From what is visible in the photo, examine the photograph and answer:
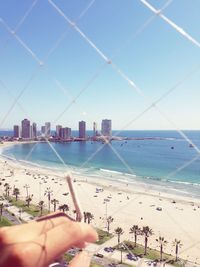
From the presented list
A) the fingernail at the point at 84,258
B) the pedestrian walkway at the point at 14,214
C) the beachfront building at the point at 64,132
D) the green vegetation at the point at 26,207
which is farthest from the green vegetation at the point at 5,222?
the beachfront building at the point at 64,132

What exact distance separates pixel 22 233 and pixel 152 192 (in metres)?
53.7

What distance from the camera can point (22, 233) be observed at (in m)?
2.56

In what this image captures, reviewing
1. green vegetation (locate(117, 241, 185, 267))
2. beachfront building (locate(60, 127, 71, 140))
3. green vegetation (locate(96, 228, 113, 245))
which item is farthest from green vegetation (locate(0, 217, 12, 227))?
beachfront building (locate(60, 127, 71, 140))

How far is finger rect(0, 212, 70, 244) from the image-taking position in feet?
8.24

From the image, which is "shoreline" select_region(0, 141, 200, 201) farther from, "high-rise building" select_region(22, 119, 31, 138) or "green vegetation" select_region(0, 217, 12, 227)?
"high-rise building" select_region(22, 119, 31, 138)

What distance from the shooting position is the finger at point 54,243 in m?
2.40

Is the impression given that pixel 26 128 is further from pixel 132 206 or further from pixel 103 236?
pixel 103 236

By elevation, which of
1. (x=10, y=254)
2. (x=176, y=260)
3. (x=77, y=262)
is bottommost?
(x=176, y=260)

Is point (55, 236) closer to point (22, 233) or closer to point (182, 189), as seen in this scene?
point (22, 233)

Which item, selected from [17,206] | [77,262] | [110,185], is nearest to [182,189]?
[110,185]

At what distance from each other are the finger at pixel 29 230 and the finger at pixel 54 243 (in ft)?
0.14

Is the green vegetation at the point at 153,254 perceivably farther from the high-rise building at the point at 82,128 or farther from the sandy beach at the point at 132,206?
the high-rise building at the point at 82,128

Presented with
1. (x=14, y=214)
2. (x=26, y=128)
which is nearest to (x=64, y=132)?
(x=26, y=128)

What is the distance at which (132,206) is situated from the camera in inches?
1848
